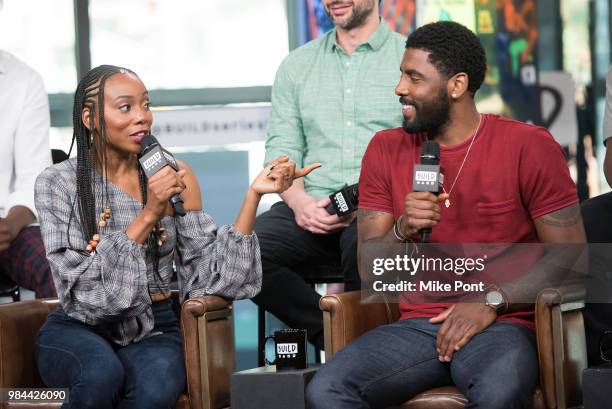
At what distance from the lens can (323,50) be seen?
4906 millimetres

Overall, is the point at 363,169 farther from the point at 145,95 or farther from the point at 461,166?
the point at 145,95

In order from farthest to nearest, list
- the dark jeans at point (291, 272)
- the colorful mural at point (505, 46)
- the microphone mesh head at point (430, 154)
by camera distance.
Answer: the colorful mural at point (505, 46)
the dark jeans at point (291, 272)
the microphone mesh head at point (430, 154)

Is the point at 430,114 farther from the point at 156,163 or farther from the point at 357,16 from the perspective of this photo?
the point at 357,16

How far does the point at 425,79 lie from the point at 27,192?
1.99m

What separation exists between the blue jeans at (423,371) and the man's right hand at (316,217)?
41.6 inches

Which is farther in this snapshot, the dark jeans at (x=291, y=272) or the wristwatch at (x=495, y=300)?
the dark jeans at (x=291, y=272)

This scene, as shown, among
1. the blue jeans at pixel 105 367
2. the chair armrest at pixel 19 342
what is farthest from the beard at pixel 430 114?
the chair armrest at pixel 19 342

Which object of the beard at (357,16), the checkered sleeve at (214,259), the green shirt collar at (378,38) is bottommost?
the checkered sleeve at (214,259)

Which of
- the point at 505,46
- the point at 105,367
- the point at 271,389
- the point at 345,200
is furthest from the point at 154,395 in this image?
the point at 505,46

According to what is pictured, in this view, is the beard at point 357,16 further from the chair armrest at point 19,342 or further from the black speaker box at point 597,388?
the black speaker box at point 597,388

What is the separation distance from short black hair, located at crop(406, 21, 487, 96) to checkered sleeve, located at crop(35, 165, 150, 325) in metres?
1.20

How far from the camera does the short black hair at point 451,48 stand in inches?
146

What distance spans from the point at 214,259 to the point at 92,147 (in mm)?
594

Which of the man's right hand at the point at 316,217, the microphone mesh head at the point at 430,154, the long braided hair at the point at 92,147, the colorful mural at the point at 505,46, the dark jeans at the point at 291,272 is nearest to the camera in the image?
the microphone mesh head at the point at 430,154
